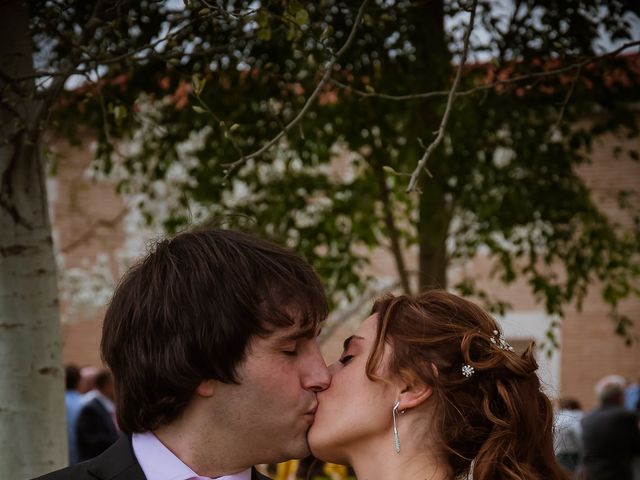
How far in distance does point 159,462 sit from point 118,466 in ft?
0.37

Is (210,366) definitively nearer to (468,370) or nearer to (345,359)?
(345,359)

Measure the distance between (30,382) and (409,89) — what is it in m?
2.92

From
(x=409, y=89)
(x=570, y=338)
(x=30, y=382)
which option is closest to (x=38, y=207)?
(x=30, y=382)

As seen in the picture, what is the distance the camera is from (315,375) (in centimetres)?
273

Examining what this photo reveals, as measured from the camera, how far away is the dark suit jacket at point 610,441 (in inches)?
352

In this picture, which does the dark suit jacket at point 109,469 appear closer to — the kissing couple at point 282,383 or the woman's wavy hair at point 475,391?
the kissing couple at point 282,383

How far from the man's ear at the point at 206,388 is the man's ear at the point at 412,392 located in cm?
55

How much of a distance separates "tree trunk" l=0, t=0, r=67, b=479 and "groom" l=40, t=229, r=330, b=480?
845 millimetres

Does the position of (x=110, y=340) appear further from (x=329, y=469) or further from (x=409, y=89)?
(x=329, y=469)

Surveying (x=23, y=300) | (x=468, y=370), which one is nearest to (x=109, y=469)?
(x=468, y=370)

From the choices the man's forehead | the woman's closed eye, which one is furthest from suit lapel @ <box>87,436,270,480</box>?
the woman's closed eye

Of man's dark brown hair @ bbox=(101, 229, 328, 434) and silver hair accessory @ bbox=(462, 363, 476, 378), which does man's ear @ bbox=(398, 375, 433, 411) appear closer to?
silver hair accessory @ bbox=(462, 363, 476, 378)

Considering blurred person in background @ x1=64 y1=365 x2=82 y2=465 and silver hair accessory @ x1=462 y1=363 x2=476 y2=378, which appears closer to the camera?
silver hair accessory @ x1=462 y1=363 x2=476 y2=378

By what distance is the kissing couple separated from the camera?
8.48ft
